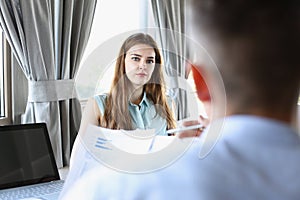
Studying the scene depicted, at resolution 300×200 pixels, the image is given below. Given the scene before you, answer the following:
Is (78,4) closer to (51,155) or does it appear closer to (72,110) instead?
(72,110)

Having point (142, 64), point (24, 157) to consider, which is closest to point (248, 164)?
point (142, 64)

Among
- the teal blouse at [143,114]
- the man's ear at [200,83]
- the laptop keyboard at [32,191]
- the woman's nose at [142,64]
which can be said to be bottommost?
the laptop keyboard at [32,191]

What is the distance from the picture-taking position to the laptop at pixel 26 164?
1.55 metres

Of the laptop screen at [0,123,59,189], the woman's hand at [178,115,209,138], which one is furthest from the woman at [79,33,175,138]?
the woman's hand at [178,115,209,138]

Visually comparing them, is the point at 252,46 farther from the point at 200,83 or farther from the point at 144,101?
the point at 144,101

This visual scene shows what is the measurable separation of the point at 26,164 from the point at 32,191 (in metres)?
0.14

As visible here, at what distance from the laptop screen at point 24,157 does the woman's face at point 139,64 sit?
1.83 ft

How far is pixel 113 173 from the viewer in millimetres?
400

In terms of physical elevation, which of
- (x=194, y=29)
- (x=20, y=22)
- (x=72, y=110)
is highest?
(x=20, y=22)

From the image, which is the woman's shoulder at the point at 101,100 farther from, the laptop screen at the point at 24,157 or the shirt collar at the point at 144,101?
the laptop screen at the point at 24,157

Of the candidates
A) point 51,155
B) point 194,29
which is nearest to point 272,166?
point 194,29

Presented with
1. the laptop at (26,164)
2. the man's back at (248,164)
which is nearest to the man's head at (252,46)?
the man's back at (248,164)

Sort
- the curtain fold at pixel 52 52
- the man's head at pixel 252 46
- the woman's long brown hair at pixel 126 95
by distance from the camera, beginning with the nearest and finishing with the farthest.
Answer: the man's head at pixel 252 46
the woman's long brown hair at pixel 126 95
the curtain fold at pixel 52 52

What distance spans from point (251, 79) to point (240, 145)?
0.06m
